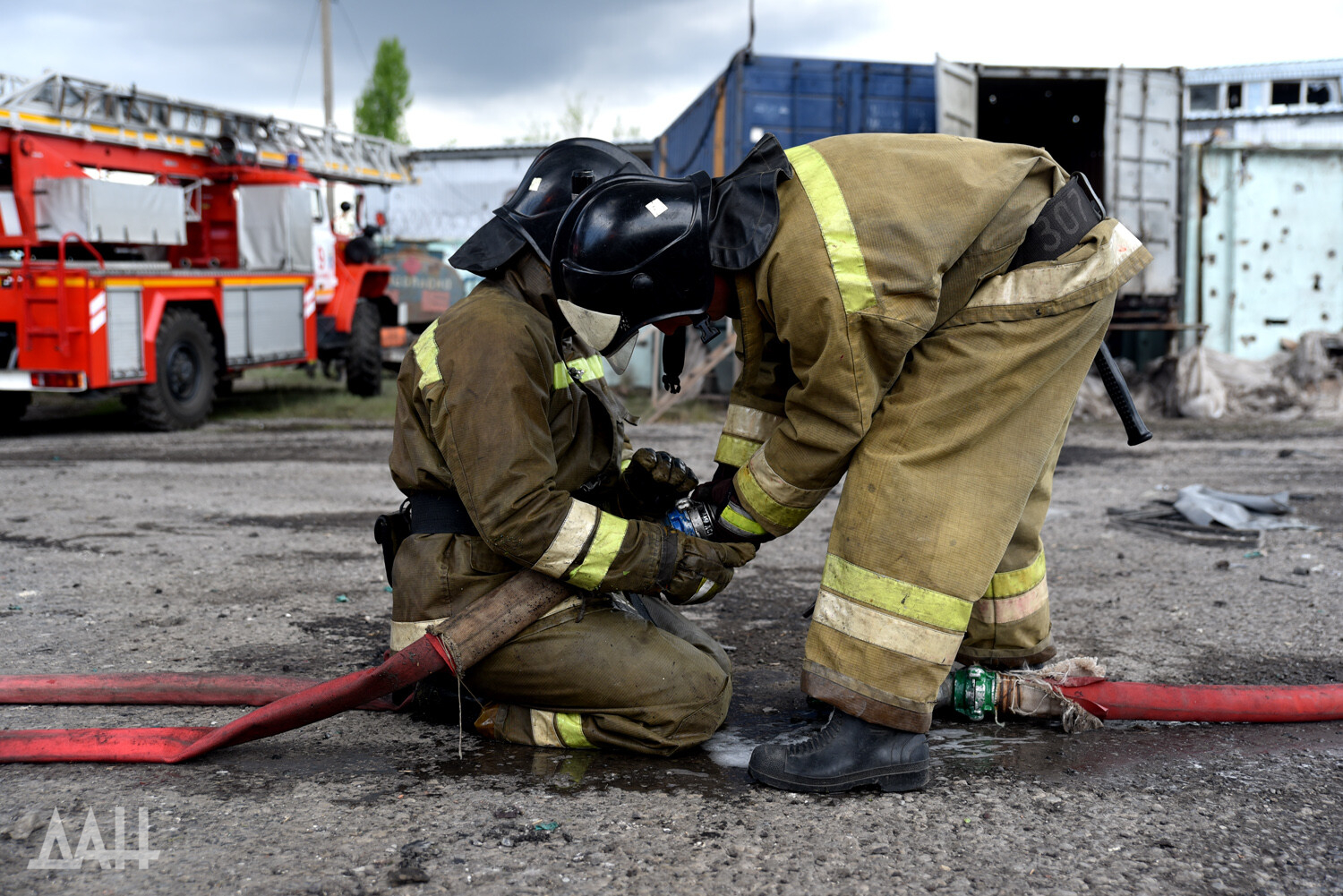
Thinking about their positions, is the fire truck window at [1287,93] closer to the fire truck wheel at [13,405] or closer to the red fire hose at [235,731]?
the fire truck wheel at [13,405]

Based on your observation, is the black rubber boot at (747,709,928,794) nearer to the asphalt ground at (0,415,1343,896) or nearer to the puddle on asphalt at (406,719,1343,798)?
the asphalt ground at (0,415,1343,896)

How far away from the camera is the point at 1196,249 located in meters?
11.1

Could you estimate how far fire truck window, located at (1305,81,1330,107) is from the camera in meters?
20.1

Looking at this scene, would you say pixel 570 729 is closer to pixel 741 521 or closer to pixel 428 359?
pixel 741 521

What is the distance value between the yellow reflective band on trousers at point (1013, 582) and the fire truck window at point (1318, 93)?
21839 mm

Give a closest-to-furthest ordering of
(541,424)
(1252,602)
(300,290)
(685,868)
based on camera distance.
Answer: (685,868) < (541,424) < (1252,602) < (300,290)

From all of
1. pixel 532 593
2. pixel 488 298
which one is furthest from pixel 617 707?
pixel 488 298

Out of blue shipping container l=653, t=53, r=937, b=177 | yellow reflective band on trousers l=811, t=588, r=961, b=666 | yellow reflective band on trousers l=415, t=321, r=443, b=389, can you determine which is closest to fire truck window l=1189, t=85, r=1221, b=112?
blue shipping container l=653, t=53, r=937, b=177

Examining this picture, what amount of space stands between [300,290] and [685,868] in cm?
988

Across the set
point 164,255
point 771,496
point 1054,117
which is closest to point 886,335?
point 771,496

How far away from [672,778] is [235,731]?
1004mm

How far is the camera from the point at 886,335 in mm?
2127

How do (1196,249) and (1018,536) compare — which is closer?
(1018,536)

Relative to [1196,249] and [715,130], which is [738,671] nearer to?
[715,130]
